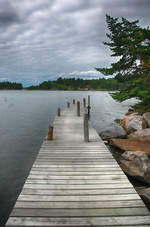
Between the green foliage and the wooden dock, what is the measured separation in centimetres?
883

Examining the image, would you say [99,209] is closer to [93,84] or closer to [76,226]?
[76,226]

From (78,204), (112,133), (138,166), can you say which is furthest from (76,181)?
(112,133)

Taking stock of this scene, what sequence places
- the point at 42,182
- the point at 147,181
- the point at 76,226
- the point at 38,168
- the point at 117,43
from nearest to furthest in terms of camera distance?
the point at 76,226, the point at 42,182, the point at 38,168, the point at 147,181, the point at 117,43

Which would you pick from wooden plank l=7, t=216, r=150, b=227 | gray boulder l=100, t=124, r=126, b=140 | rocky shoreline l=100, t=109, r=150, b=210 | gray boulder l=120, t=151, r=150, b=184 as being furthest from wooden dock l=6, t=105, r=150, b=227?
gray boulder l=100, t=124, r=126, b=140

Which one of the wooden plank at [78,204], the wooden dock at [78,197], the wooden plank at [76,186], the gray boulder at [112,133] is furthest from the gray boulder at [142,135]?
the wooden plank at [78,204]

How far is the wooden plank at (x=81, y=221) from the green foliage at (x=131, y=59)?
10564mm

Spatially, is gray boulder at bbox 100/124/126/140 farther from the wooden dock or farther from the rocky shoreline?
the wooden dock

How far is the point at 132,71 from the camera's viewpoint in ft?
58.5

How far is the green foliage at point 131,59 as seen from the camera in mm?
13531

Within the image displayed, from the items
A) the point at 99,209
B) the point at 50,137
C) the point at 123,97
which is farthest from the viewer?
the point at 123,97

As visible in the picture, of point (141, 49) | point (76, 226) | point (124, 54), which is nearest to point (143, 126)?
point (141, 49)

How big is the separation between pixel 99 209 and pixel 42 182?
1.93m

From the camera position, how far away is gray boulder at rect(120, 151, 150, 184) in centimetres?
703

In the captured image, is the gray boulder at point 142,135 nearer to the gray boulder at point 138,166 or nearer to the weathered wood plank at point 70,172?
the gray boulder at point 138,166
